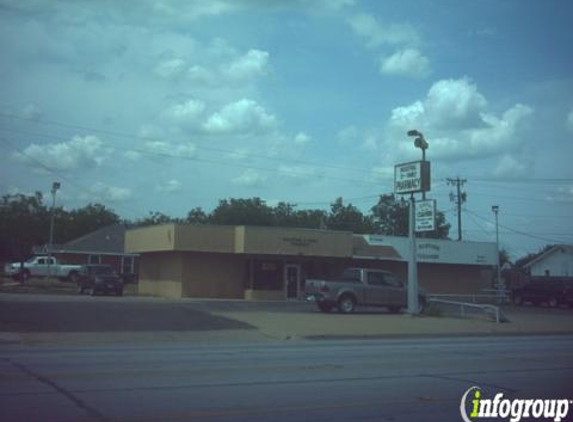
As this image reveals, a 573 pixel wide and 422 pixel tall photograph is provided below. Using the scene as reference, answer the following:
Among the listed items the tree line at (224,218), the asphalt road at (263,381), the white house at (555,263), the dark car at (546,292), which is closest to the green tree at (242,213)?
the tree line at (224,218)

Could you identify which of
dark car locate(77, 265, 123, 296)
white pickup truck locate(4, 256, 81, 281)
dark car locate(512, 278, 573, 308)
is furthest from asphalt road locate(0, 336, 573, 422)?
white pickup truck locate(4, 256, 81, 281)

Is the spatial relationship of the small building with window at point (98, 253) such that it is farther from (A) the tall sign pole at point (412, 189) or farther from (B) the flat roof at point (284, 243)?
(A) the tall sign pole at point (412, 189)

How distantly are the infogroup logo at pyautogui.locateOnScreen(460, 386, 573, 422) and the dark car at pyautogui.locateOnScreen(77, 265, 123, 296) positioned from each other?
33032 millimetres

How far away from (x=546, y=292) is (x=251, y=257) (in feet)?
67.5

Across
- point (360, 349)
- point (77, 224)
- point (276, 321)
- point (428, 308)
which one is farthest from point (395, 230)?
point (360, 349)

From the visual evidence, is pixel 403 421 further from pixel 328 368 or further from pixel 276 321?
pixel 276 321

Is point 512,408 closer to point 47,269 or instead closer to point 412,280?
point 412,280

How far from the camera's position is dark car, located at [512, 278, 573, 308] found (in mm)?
47719

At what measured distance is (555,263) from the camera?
244ft

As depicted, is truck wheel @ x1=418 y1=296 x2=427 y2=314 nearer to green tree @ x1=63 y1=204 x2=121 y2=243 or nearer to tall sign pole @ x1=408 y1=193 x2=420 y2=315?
tall sign pole @ x1=408 y1=193 x2=420 y2=315

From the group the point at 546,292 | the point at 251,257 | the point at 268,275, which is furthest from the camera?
the point at 546,292

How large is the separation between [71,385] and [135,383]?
0.92 m

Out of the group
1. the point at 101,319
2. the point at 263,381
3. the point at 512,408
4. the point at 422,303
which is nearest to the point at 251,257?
the point at 422,303

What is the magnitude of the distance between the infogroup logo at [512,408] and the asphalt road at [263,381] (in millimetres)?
209
